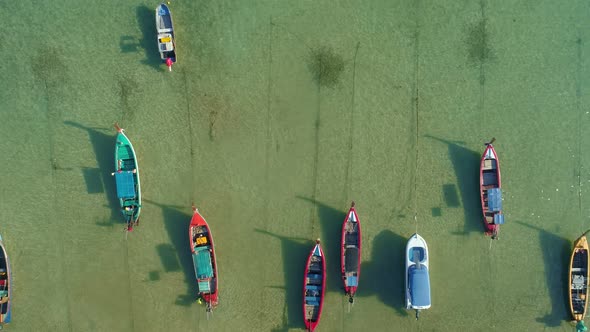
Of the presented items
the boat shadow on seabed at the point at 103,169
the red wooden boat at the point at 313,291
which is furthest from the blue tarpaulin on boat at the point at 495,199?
the boat shadow on seabed at the point at 103,169

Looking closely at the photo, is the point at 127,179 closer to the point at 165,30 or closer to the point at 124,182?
the point at 124,182

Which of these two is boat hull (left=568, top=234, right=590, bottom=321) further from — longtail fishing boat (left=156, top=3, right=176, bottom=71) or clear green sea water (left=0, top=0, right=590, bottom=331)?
longtail fishing boat (left=156, top=3, right=176, bottom=71)

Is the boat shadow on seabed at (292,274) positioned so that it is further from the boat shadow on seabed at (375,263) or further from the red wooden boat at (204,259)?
the red wooden boat at (204,259)

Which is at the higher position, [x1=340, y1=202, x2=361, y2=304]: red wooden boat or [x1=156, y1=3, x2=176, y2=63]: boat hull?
[x1=156, y1=3, x2=176, y2=63]: boat hull

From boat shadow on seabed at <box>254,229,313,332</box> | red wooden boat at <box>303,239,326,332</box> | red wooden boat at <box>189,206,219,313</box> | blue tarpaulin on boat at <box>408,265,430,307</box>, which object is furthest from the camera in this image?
boat shadow on seabed at <box>254,229,313,332</box>

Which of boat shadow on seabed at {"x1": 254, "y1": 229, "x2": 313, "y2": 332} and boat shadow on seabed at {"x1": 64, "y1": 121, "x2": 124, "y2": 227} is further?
boat shadow on seabed at {"x1": 254, "y1": 229, "x2": 313, "y2": 332}

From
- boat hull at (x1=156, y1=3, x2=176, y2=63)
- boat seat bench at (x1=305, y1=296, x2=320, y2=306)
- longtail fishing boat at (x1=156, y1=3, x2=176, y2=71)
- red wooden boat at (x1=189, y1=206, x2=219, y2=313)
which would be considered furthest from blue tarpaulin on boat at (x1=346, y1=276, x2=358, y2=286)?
boat hull at (x1=156, y1=3, x2=176, y2=63)

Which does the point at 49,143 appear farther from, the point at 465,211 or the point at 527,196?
the point at 527,196
